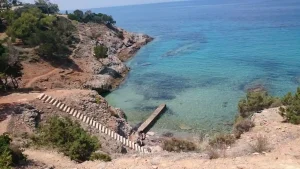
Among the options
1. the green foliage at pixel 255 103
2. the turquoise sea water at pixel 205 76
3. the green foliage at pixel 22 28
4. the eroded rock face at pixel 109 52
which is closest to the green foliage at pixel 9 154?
the turquoise sea water at pixel 205 76

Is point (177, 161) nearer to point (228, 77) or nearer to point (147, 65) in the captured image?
point (228, 77)

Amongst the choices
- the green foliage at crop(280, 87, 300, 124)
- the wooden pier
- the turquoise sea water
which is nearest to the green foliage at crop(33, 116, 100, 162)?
the wooden pier

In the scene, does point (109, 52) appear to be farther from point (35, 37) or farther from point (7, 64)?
point (7, 64)

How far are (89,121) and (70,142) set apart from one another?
9.84 m

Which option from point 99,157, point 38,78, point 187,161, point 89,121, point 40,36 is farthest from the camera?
point 40,36

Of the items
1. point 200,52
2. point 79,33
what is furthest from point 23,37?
point 200,52

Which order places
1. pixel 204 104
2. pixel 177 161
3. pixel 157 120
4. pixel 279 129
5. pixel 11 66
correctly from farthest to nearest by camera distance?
pixel 204 104, pixel 157 120, pixel 11 66, pixel 279 129, pixel 177 161

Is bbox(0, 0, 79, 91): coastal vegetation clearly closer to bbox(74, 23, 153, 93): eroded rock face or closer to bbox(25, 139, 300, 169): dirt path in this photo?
bbox(74, 23, 153, 93): eroded rock face

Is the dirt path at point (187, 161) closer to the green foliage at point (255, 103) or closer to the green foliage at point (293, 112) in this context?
the green foliage at point (293, 112)

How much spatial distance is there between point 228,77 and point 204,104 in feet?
43.3

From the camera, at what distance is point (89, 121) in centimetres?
2888

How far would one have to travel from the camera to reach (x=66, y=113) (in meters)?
28.5

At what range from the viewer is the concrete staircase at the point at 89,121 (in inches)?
1096

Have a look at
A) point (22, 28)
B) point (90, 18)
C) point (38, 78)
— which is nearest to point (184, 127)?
point (38, 78)
